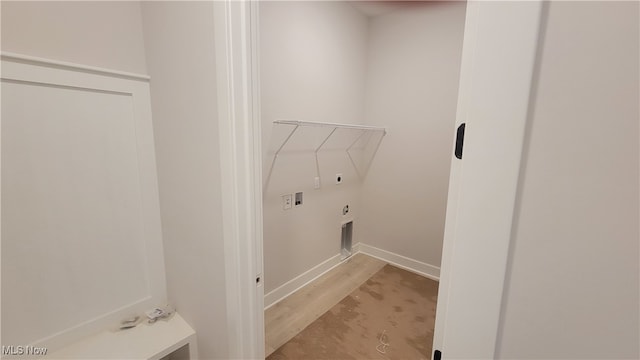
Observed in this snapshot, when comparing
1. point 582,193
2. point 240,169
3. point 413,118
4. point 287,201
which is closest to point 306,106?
point 287,201

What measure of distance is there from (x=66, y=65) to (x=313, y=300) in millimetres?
2283

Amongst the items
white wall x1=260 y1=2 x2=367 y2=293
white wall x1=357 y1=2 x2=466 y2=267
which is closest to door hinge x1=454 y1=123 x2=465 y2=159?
white wall x1=260 y1=2 x2=367 y2=293

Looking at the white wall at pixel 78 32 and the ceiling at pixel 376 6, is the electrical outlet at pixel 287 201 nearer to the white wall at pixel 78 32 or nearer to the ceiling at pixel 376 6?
the white wall at pixel 78 32

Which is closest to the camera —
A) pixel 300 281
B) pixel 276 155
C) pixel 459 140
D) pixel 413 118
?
pixel 459 140

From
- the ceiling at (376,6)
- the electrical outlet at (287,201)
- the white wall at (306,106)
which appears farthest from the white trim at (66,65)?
the ceiling at (376,6)

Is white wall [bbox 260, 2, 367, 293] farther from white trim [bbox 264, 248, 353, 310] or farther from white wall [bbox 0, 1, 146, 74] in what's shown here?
white wall [bbox 0, 1, 146, 74]

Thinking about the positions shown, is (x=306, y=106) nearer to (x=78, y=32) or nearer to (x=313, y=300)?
(x=78, y=32)

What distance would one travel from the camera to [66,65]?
1.23m

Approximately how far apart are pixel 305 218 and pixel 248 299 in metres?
1.39

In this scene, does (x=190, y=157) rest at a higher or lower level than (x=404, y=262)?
higher

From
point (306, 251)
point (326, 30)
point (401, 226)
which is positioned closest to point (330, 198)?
point (306, 251)

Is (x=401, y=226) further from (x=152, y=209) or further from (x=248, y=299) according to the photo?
(x=152, y=209)

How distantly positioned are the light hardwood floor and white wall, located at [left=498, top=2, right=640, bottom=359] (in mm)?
1875

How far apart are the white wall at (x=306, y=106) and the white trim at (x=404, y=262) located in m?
0.50
